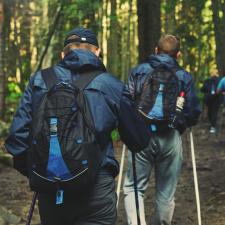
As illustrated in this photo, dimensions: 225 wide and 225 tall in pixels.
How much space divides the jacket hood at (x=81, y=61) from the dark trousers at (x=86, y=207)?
70 cm

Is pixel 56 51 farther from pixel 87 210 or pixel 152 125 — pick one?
pixel 87 210

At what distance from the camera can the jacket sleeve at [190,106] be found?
20.3 feet

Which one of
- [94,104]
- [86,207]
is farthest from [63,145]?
[86,207]

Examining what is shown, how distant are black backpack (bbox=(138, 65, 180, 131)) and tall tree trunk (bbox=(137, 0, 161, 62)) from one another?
539 cm

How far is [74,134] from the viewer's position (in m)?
3.57

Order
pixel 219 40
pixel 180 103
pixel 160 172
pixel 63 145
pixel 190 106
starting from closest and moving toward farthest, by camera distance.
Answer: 1. pixel 63 145
2. pixel 180 103
3. pixel 190 106
4. pixel 160 172
5. pixel 219 40

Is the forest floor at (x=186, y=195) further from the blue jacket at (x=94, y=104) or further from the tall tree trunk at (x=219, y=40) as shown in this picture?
the tall tree trunk at (x=219, y=40)

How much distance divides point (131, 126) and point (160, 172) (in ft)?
7.72

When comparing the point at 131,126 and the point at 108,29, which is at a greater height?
the point at 108,29

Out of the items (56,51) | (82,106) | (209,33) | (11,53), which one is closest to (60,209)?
(82,106)

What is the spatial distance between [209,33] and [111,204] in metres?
27.7

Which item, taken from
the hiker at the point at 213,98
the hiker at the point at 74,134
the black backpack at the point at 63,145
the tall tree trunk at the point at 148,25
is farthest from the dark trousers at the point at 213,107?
the black backpack at the point at 63,145

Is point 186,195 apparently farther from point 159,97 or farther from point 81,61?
point 81,61

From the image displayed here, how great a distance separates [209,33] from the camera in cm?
3072
